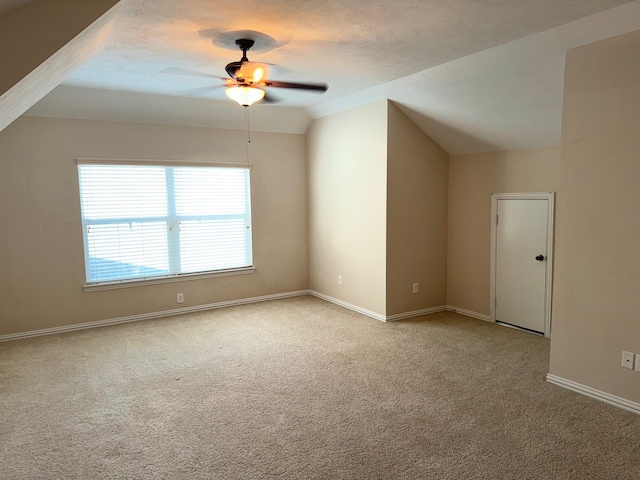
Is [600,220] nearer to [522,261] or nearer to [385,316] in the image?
[522,261]

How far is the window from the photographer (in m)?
5.07

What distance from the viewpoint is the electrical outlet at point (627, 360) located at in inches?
116

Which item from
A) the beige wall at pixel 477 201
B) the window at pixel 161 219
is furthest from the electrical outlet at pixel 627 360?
the window at pixel 161 219

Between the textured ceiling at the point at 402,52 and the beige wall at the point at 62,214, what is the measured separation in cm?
65

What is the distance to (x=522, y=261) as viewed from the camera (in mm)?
4727

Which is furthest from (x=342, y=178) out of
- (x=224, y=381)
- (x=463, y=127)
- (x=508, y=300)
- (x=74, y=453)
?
(x=74, y=453)

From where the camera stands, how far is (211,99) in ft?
17.3

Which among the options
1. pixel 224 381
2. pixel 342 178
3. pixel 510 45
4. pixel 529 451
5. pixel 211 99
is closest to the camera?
pixel 529 451

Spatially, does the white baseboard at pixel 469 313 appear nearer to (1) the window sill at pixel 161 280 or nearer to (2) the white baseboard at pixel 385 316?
(2) the white baseboard at pixel 385 316

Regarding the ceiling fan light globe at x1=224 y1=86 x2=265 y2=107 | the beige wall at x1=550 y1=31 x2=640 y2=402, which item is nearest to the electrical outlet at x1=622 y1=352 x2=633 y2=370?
the beige wall at x1=550 y1=31 x2=640 y2=402

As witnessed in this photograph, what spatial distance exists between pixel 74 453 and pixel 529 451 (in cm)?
275

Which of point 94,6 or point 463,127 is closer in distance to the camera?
point 94,6

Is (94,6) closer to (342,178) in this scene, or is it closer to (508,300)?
(342,178)

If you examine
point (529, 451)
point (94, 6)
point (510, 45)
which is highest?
point (510, 45)
